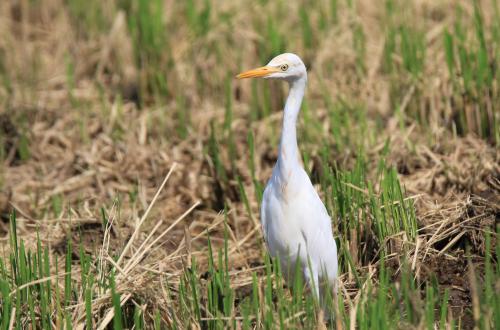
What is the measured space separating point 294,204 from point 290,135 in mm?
360

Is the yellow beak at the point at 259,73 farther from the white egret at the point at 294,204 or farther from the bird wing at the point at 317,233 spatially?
the bird wing at the point at 317,233

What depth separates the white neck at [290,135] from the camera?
482 cm

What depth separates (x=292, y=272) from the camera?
503 cm

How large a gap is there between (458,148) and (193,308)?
9.34 ft

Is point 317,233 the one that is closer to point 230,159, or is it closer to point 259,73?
point 259,73

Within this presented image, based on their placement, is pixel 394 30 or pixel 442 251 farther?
pixel 394 30

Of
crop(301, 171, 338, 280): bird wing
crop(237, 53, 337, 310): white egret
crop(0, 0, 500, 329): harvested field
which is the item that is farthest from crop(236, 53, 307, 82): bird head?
crop(0, 0, 500, 329): harvested field

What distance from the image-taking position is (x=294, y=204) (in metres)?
4.89

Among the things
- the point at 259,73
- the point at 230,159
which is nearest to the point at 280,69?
the point at 259,73

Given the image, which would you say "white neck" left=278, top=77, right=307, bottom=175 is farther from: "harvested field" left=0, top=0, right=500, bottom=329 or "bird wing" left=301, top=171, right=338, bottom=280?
"harvested field" left=0, top=0, right=500, bottom=329

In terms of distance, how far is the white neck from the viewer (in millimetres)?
4824

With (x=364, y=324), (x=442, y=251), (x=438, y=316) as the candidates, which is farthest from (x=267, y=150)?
(x=364, y=324)

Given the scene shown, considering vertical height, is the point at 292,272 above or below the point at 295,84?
below

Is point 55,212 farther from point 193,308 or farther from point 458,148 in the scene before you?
point 458,148
